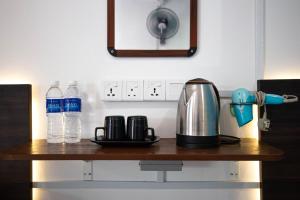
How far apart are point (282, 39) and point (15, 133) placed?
1.24 meters

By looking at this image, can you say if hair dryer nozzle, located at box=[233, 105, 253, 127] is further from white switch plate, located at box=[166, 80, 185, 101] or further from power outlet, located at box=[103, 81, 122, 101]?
power outlet, located at box=[103, 81, 122, 101]

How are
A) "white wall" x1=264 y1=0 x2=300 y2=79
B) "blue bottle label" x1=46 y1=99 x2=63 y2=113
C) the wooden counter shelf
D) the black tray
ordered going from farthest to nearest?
"white wall" x1=264 y1=0 x2=300 y2=79
"blue bottle label" x1=46 y1=99 x2=63 y2=113
the black tray
the wooden counter shelf

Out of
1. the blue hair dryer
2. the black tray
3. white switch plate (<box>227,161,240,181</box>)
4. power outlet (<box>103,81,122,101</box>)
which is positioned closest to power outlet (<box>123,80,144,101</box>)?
power outlet (<box>103,81,122,101</box>)

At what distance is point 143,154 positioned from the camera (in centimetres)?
73

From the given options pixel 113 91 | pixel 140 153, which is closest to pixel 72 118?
pixel 113 91

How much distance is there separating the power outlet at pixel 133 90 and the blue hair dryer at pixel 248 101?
0.39 meters

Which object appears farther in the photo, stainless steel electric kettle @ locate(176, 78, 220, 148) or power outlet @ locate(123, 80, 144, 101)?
power outlet @ locate(123, 80, 144, 101)

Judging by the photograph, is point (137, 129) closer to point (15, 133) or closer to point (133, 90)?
point (133, 90)

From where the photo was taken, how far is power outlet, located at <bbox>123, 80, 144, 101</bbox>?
102 centimetres

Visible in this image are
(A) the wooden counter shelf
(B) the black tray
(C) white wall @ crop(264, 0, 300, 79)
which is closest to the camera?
(A) the wooden counter shelf

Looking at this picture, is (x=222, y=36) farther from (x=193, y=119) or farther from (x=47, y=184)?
(x=47, y=184)

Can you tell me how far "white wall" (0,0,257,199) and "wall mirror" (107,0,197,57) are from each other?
0.12 feet

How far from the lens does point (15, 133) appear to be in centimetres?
102

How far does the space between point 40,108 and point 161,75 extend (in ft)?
1.83
